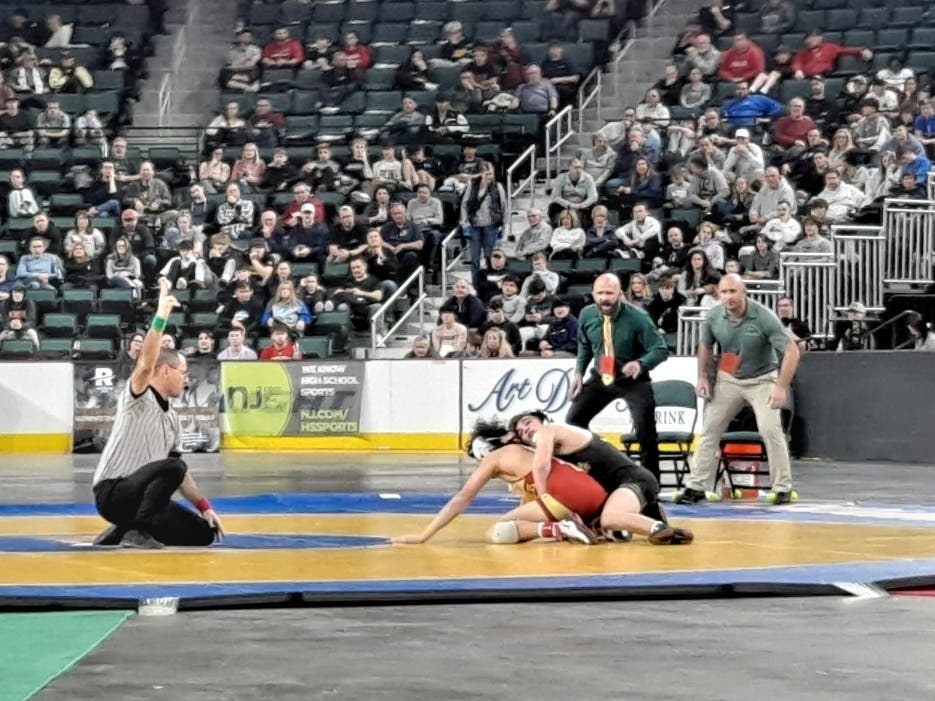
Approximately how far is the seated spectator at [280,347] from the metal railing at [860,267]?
723 cm

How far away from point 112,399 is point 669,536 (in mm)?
15442

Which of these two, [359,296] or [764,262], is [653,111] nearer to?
[764,262]

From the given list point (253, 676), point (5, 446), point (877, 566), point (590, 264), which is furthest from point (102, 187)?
point (253, 676)

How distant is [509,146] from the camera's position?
96.5ft

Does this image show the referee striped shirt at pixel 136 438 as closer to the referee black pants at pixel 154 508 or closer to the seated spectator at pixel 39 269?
the referee black pants at pixel 154 508

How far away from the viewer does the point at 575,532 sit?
10781 millimetres

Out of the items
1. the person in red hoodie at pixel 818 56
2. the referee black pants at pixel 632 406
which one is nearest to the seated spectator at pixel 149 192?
the person in red hoodie at pixel 818 56

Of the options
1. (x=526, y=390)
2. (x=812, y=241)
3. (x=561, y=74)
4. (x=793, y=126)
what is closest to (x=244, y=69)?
(x=561, y=74)

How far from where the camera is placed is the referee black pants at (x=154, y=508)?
10570 mm

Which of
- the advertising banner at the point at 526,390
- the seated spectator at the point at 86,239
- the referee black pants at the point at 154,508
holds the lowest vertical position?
the referee black pants at the point at 154,508

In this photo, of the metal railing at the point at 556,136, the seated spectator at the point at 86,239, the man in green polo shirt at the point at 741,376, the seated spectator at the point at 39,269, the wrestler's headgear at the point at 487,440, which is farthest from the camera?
the metal railing at the point at 556,136

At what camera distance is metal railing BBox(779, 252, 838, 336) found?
23.0m

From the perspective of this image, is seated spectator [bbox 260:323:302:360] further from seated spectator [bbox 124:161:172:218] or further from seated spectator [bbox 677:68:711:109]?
seated spectator [bbox 677:68:711:109]

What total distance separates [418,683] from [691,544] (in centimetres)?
498
